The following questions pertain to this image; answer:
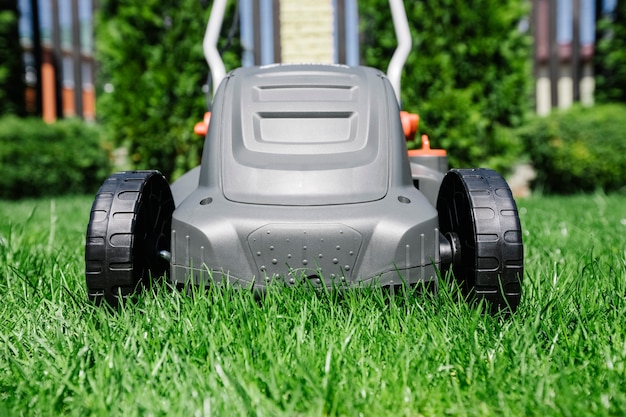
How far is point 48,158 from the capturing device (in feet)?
22.0

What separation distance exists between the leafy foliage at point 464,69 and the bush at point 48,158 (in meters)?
Answer: 3.16

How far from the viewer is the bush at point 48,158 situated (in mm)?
6535

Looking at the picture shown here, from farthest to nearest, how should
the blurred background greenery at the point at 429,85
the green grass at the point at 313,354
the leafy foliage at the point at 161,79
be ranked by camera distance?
the leafy foliage at the point at 161,79, the blurred background greenery at the point at 429,85, the green grass at the point at 313,354

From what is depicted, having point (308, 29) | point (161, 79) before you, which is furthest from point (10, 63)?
point (308, 29)

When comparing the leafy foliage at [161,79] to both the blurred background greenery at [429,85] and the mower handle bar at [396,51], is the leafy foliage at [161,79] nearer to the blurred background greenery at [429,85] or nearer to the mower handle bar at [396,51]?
the blurred background greenery at [429,85]

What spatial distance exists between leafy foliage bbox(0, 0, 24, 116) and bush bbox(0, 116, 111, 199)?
0.39 metres

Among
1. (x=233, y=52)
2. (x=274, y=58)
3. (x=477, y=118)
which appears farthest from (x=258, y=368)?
(x=274, y=58)

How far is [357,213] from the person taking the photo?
5.78ft

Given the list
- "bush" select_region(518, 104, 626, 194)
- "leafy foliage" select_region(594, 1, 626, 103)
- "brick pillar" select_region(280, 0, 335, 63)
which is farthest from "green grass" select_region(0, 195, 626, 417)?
"leafy foliage" select_region(594, 1, 626, 103)

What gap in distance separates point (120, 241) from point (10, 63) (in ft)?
20.5

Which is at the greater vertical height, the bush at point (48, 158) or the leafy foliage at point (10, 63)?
the leafy foliage at point (10, 63)

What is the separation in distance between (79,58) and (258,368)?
26.4 ft

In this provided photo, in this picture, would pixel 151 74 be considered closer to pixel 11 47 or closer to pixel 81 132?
pixel 81 132

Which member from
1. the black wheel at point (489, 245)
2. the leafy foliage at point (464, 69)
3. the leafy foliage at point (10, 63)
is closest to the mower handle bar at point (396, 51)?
the black wheel at point (489, 245)
